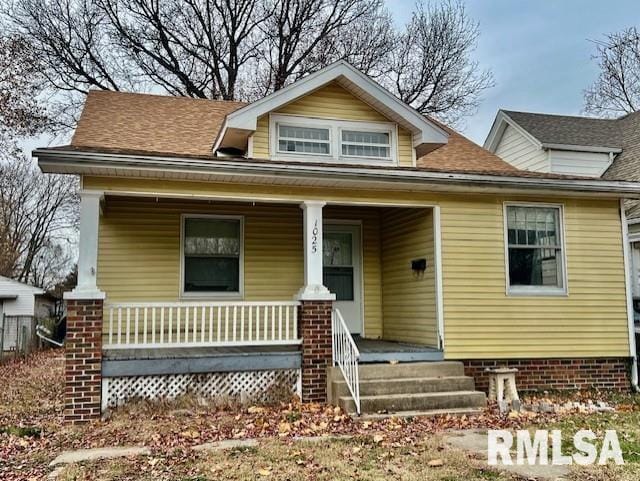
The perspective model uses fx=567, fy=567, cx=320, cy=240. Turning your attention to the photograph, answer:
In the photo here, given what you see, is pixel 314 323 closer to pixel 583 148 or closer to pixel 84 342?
pixel 84 342

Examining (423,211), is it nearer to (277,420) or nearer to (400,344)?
(400,344)

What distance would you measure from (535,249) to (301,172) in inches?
164

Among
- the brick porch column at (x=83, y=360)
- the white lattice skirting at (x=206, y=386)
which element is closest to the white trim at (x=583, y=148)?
the white lattice skirting at (x=206, y=386)

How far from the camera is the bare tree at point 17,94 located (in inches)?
697

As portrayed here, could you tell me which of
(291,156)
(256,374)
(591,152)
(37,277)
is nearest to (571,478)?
(256,374)

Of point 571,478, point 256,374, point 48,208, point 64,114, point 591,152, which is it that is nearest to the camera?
point 571,478

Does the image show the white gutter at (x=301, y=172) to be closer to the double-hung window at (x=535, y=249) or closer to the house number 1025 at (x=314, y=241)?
the double-hung window at (x=535, y=249)

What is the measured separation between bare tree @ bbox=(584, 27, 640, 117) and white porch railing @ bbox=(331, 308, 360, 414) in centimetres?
1984

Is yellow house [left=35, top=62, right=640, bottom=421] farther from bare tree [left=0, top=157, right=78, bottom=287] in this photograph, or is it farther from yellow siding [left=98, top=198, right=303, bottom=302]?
bare tree [left=0, top=157, right=78, bottom=287]

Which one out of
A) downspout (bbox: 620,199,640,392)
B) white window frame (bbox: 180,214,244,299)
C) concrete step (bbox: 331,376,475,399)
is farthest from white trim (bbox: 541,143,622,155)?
white window frame (bbox: 180,214,244,299)

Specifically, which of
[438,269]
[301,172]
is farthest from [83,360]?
[438,269]

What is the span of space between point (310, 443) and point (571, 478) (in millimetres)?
2503

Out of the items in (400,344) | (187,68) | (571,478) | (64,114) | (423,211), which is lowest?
(571,478)

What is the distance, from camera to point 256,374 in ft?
26.2
